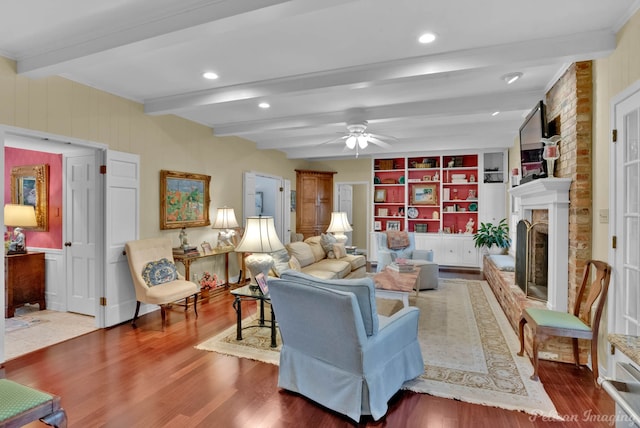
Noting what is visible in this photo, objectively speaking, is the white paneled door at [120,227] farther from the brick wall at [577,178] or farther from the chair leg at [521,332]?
the brick wall at [577,178]

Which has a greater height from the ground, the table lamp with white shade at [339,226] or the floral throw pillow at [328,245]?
the table lamp with white shade at [339,226]

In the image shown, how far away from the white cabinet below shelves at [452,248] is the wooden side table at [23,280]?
21.9 feet

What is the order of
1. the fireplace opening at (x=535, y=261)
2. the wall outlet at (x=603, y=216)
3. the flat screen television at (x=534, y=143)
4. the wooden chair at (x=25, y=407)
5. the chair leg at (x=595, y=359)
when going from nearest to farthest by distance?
1. the wooden chair at (x=25, y=407)
2. the chair leg at (x=595, y=359)
3. the wall outlet at (x=603, y=216)
4. the flat screen television at (x=534, y=143)
5. the fireplace opening at (x=535, y=261)

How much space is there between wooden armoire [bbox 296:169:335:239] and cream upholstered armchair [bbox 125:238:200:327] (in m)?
4.22

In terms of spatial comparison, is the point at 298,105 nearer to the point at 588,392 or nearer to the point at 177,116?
the point at 177,116

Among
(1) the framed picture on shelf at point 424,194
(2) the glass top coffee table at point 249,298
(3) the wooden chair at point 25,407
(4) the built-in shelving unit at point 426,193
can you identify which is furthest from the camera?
(1) the framed picture on shelf at point 424,194

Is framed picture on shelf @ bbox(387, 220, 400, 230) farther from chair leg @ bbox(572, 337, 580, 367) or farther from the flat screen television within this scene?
chair leg @ bbox(572, 337, 580, 367)

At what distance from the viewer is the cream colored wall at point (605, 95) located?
2.30m

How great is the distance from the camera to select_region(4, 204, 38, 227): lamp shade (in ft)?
14.5

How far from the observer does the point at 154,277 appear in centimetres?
402

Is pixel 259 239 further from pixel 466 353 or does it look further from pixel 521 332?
pixel 521 332

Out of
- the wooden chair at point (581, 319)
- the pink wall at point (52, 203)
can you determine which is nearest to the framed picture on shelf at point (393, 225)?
the wooden chair at point (581, 319)

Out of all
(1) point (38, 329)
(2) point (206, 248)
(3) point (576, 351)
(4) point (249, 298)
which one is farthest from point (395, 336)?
(1) point (38, 329)

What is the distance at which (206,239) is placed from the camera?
542 centimetres
